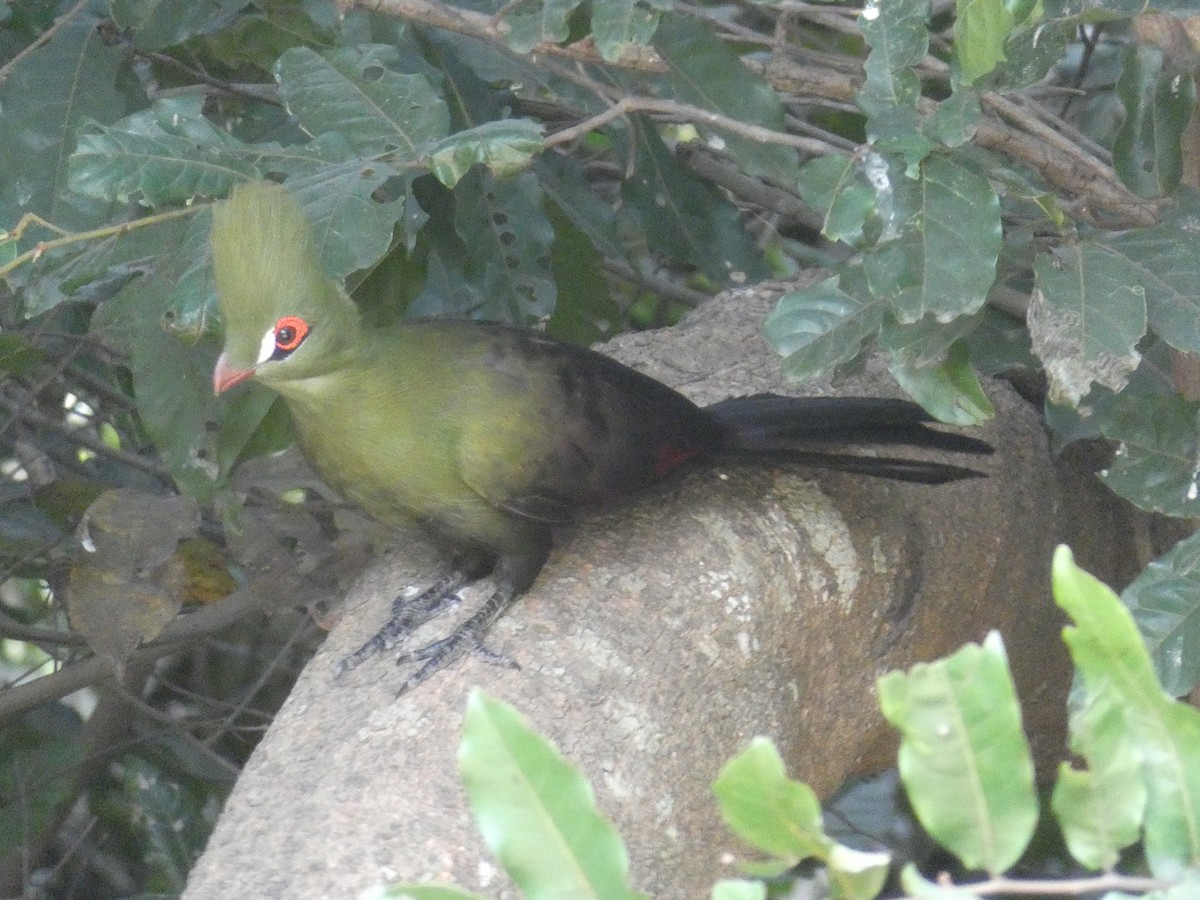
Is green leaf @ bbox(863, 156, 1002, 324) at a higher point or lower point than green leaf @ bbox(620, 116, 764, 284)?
higher

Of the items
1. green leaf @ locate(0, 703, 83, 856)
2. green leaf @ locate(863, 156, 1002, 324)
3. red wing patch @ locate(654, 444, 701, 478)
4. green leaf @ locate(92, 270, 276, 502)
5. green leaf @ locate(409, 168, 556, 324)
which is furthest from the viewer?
green leaf @ locate(0, 703, 83, 856)

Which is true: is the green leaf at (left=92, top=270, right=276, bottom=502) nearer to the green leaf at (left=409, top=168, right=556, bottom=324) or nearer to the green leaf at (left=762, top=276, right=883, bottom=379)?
the green leaf at (left=409, top=168, right=556, bottom=324)

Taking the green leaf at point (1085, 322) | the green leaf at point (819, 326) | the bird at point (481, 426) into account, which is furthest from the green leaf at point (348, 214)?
the green leaf at point (1085, 322)

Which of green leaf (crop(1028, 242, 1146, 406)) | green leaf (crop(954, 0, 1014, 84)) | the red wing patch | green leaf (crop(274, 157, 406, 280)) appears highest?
green leaf (crop(954, 0, 1014, 84))

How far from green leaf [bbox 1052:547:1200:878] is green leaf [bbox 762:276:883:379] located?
1.18 metres

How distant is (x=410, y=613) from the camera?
235 cm

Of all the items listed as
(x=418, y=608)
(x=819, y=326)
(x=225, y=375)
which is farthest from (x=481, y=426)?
(x=819, y=326)

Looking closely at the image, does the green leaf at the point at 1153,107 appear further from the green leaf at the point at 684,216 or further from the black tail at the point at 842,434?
the green leaf at the point at 684,216

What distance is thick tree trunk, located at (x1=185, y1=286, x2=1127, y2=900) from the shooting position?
1.73 m

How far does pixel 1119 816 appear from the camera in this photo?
890 millimetres

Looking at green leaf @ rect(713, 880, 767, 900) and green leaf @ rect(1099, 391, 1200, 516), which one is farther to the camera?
green leaf @ rect(1099, 391, 1200, 516)

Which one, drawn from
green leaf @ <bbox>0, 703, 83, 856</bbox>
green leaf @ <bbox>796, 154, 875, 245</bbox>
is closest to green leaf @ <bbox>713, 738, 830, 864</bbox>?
green leaf @ <bbox>796, 154, 875, 245</bbox>

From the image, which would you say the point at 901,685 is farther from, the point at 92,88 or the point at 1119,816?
the point at 92,88

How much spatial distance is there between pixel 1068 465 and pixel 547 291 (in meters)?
1.17
